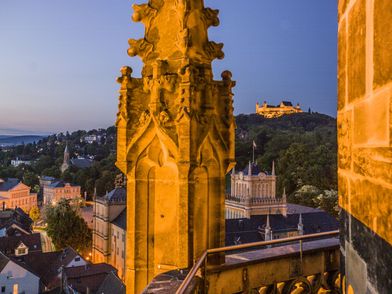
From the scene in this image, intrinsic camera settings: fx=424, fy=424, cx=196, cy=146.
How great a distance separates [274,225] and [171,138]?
45.8 metres

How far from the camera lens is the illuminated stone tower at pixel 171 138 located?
12.9ft

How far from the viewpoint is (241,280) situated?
3691 millimetres

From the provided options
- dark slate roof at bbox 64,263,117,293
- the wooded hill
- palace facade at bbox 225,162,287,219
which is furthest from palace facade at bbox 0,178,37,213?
dark slate roof at bbox 64,263,117,293

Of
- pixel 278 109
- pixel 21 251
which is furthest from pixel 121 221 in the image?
pixel 278 109

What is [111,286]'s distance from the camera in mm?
28875

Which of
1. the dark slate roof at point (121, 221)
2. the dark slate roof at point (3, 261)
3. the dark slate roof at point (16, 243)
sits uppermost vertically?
the dark slate roof at point (121, 221)

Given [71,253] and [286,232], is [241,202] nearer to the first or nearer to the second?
[286,232]

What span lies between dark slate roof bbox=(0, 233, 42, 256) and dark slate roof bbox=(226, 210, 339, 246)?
1976 cm

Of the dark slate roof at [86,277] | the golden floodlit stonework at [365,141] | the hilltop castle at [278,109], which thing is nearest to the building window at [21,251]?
the dark slate roof at [86,277]

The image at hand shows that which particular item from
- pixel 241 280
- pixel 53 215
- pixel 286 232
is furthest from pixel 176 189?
pixel 53 215

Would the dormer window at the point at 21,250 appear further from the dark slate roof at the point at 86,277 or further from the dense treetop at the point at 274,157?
the dense treetop at the point at 274,157

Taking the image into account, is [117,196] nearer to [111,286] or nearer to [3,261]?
[3,261]

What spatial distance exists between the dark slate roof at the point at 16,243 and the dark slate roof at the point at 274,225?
19764 mm

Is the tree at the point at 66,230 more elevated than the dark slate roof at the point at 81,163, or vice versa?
the dark slate roof at the point at 81,163
